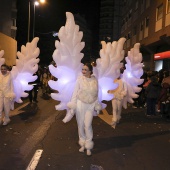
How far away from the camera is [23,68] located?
34.9ft

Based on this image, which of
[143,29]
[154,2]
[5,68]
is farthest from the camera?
[143,29]

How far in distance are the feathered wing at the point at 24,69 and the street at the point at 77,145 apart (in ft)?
3.61

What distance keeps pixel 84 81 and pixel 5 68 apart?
3.37m

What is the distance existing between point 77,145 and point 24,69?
14.3 ft

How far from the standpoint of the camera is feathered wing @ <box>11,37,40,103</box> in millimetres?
10148

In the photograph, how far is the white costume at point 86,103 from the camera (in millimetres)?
6492

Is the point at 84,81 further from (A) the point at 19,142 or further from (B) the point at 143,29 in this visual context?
(B) the point at 143,29

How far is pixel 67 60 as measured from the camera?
6785 mm

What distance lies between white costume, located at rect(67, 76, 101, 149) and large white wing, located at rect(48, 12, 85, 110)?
392mm

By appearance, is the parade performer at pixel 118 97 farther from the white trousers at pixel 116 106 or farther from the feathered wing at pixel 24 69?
the feathered wing at pixel 24 69

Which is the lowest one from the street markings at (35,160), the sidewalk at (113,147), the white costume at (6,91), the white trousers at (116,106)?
the sidewalk at (113,147)

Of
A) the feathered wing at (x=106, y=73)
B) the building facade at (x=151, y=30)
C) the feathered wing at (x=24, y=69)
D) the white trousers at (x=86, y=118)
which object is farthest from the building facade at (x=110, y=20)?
the white trousers at (x=86, y=118)

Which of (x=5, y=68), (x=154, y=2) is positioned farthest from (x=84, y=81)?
(x=154, y=2)

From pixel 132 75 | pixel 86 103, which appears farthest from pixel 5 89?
pixel 132 75
